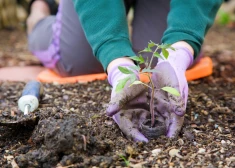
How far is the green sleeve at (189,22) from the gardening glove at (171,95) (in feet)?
0.30

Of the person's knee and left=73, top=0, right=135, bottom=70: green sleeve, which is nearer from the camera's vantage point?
left=73, top=0, right=135, bottom=70: green sleeve

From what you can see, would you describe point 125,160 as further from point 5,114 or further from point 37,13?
point 37,13

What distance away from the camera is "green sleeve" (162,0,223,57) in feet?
4.68

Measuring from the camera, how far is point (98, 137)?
1179 millimetres

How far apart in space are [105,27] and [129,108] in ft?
1.08

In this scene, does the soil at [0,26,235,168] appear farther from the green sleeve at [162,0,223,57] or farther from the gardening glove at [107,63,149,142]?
the green sleeve at [162,0,223,57]

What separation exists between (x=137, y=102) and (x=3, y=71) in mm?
1252

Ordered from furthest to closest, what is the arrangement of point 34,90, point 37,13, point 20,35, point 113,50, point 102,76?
point 20,35 → point 37,13 → point 102,76 → point 34,90 → point 113,50

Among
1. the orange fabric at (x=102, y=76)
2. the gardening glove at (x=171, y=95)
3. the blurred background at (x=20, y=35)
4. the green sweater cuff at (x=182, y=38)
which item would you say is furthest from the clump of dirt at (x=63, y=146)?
the blurred background at (x=20, y=35)

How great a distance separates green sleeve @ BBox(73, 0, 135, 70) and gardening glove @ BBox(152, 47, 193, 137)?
16 cm

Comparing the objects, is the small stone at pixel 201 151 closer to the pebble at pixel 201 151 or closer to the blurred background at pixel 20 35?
the pebble at pixel 201 151

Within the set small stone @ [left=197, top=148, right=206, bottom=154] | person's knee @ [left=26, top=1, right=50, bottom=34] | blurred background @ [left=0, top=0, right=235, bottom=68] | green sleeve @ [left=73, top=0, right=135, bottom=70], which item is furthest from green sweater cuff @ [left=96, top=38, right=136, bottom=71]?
blurred background @ [left=0, top=0, right=235, bottom=68]

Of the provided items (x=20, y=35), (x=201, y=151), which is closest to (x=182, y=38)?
(x=201, y=151)

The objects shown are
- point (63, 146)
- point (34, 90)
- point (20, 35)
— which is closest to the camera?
point (63, 146)
